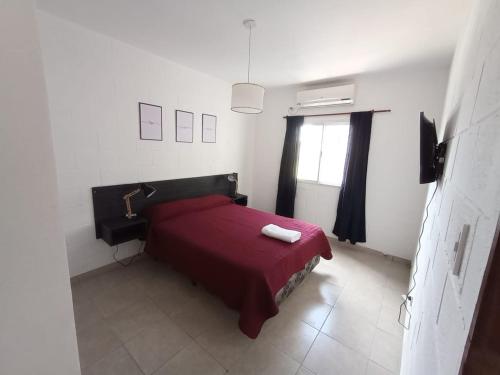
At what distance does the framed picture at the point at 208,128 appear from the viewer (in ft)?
11.0

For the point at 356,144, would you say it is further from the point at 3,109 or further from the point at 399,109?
the point at 3,109

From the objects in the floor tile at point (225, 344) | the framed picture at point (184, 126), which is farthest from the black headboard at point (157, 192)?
the floor tile at point (225, 344)

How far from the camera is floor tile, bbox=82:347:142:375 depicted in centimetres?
143

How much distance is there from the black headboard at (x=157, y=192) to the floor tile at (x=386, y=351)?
9.02 ft

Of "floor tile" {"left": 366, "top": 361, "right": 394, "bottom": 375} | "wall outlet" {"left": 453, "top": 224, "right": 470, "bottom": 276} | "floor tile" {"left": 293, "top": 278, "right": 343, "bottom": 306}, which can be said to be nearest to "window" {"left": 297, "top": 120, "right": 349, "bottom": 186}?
"floor tile" {"left": 293, "top": 278, "right": 343, "bottom": 306}

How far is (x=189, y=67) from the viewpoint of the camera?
3.00 meters

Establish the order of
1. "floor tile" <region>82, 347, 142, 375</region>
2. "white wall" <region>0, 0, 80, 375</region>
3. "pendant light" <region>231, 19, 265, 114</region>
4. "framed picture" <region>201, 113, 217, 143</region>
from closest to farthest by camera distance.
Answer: "white wall" <region>0, 0, 80, 375</region>
"floor tile" <region>82, 347, 142, 375</region>
"pendant light" <region>231, 19, 265, 114</region>
"framed picture" <region>201, 113, 217, 143</region>

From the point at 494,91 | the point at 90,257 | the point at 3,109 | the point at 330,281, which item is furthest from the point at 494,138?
the point at 90,257

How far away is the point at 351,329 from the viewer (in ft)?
6.11

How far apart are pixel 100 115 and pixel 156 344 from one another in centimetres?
228

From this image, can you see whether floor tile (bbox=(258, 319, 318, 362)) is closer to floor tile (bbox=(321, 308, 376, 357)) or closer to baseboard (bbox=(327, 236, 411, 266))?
floor tile (bbox=(321, 308, 376, 357))

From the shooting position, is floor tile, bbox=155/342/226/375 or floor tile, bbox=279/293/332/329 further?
floor tile, bbox=279/293/332/329

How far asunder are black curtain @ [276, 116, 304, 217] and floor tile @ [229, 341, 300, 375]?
2.48 metres

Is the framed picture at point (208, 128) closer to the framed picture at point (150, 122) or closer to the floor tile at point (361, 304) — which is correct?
the framed picture at point (150, 122)
